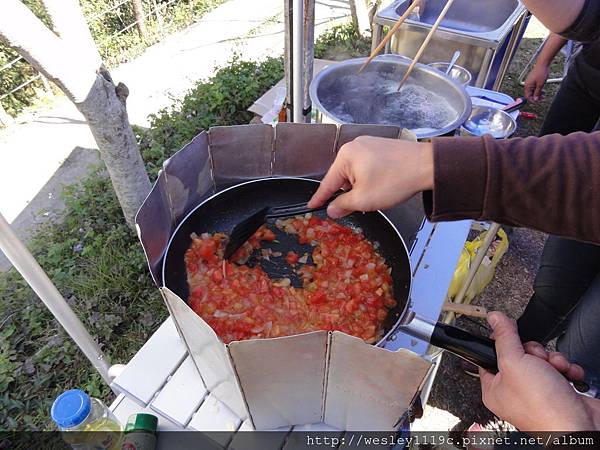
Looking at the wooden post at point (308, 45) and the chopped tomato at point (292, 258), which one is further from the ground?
the wooden post at point (308, 45)

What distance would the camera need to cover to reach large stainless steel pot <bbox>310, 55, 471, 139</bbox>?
215 cm

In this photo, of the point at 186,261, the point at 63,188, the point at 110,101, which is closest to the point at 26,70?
the point at 63,188

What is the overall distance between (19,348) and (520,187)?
310 centimetres

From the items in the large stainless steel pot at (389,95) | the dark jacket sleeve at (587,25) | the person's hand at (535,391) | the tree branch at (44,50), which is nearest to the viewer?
the person's hand at (535,391)

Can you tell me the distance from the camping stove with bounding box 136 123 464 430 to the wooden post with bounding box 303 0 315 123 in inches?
14.9

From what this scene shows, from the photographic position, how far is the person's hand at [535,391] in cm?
99

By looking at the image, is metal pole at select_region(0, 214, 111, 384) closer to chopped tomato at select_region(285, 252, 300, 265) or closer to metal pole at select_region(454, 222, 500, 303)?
chopped tomato at select_region(285, 252, 300, 265)

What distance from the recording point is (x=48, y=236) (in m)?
3.43

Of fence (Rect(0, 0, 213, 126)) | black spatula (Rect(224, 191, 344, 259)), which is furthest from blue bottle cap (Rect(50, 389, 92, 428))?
fence (Rect(0, 0, 213, 126))

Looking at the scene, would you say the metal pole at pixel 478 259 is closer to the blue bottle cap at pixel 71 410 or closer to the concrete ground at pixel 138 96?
Answer: the blue bottle cap at pixel 71 410

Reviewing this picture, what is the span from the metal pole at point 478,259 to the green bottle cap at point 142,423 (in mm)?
1988

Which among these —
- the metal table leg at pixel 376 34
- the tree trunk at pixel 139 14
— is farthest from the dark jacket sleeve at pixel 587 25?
the tree trunk at pixel 139 14

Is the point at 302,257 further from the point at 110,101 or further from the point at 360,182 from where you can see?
the point at 110,101

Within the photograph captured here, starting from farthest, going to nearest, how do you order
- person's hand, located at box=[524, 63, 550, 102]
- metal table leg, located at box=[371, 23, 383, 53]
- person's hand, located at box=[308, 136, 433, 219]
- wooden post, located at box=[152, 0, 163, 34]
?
wooden post, located at box=[152, 0, 163, 34], metal table leg, located at box=[371, 23, 383, 53], person's hand, located at box=[524, 63, 550, 102], person's hand, located at box=[308, 136, 433, 219]
